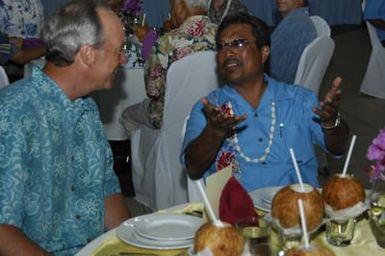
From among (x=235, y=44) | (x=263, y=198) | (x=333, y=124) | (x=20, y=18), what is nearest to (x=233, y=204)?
(x=263, y=198)

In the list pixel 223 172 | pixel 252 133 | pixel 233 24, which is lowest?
pixel 252 133

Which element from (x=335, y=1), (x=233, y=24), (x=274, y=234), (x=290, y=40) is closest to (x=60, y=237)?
(x=274, y=234)

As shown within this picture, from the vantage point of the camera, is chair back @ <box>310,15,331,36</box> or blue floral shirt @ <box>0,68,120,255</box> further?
chair back @ <box>310,15,331,36</box>

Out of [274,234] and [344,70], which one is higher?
[274,234]

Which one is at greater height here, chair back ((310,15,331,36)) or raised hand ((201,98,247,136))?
raised hand ((201,98,247,136))

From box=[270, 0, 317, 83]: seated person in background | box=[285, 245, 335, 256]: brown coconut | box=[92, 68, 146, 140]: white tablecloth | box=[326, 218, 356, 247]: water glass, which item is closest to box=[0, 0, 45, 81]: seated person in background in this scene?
box=[92, 68, 146, 140]: white tablecloth

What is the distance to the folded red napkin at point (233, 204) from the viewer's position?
2.05 m

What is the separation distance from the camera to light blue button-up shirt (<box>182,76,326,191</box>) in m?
2.81

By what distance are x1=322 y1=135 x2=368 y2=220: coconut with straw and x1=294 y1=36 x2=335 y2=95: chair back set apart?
6.98 ft

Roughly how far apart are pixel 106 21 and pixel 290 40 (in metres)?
2.08

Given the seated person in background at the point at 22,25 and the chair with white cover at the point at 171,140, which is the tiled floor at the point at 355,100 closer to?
the chair with white cover at the point at 171,140

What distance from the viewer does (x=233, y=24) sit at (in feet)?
9.59

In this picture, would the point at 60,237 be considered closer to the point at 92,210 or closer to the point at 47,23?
the point at 92,210

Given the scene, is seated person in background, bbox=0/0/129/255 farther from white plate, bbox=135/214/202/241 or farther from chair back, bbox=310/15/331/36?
chair back, bbox=310/15/331/36
